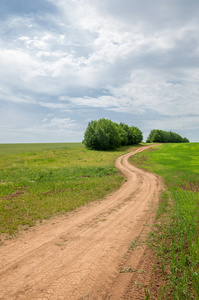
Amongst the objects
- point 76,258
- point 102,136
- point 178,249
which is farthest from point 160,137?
point 76,258

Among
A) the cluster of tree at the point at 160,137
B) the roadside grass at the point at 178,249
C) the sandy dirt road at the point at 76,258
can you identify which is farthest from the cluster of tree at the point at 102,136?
the sandy dirt road at the point at 76,258

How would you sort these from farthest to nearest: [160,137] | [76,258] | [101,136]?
[160,137] < [101,136] < [76,258]

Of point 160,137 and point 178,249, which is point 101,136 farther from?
point 160,137

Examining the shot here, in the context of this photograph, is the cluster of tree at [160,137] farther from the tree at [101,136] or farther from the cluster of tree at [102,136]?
the tree at [101,136]

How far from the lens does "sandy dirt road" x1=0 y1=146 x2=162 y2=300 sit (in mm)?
5152

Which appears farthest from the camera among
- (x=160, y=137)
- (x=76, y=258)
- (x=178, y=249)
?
(x=160, y=137)

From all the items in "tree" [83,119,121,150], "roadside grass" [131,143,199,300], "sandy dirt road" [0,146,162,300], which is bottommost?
"sandy dirt road" [0,146,162,300]

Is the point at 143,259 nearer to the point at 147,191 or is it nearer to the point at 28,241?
the point at 28,241

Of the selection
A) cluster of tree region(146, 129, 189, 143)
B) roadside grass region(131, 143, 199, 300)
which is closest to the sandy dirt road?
roadside grass region(131, 143, 199, 300)

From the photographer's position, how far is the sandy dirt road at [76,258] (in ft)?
16.9

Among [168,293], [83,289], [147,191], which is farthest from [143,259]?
[147,191]

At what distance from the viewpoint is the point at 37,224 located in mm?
10375

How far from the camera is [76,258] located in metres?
6.72

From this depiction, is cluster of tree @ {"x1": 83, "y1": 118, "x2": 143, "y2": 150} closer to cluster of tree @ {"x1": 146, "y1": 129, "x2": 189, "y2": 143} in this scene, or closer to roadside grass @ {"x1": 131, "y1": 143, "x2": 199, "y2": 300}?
cluster of tree @ {"x1": 146, "y1": 129, "x2": 189, "y2": 143}
